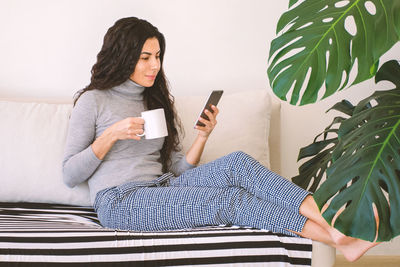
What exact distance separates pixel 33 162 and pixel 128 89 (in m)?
0.45

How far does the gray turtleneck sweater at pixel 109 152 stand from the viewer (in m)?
1.79

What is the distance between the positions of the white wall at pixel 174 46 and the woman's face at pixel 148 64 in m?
0.50

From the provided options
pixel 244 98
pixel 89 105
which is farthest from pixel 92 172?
pixel 244 98

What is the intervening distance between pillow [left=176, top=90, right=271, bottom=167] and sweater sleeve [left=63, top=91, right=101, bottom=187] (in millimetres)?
413

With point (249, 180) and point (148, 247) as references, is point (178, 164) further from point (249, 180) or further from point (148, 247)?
point (148, 247)

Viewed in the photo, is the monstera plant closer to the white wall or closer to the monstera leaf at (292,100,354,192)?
the monstera leaf at (292,100,354,192)

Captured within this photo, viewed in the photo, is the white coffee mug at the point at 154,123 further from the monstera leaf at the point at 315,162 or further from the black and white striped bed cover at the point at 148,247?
the monstera leaf at the point at 315,162

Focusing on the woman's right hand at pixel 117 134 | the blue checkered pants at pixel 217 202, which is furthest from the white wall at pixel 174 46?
the blue checkered pants at pixel 217 202

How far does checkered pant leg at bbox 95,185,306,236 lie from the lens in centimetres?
154

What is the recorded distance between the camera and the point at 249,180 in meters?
1.58

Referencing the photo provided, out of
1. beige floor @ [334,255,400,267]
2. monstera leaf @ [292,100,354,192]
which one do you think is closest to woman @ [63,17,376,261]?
monstera leaf @ [292,100,354,192]

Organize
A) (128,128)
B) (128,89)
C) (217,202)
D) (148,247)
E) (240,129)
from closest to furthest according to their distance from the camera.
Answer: (148,247), (217,202), (128,128), (128,89), (240,129)

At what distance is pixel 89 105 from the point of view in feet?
6.04

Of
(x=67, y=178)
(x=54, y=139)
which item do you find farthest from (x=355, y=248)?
(x=54, y=139)
